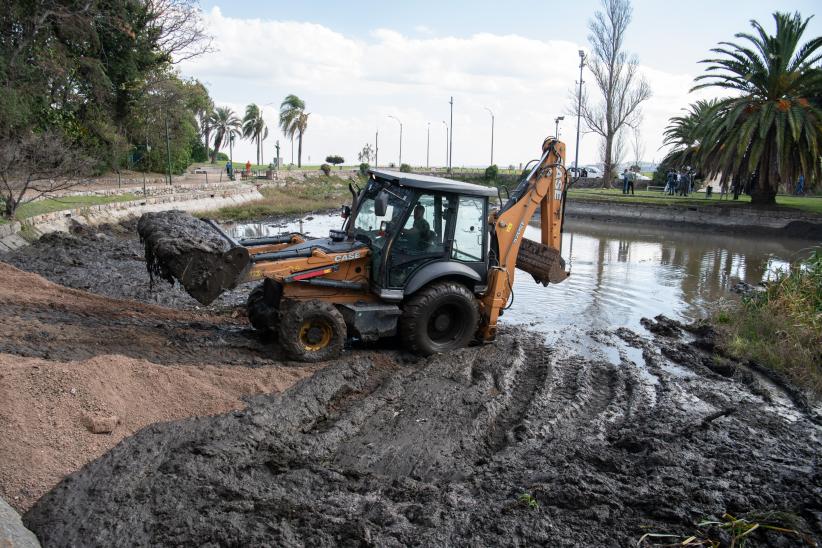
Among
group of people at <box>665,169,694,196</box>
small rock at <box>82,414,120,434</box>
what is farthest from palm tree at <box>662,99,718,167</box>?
small rock at <box>82,414,120,434</box>

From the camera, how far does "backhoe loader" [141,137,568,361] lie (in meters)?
7.86

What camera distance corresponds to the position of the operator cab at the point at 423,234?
8.28 m

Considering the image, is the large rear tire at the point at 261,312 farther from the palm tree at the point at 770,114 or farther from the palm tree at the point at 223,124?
the palm tree at the point at 223,124

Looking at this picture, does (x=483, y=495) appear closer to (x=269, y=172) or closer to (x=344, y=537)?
(x=344, y=537)

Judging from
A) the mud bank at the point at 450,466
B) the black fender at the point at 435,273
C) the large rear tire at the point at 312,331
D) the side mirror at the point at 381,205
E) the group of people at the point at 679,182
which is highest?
the group of people at the point at 679,182

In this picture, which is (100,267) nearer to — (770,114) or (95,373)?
(95,373)

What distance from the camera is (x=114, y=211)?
2156cm

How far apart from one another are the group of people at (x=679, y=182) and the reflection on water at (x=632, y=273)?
9739 mm

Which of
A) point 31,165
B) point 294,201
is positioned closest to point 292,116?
point 294,201

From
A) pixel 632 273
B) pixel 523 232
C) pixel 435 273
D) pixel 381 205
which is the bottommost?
pixel 632 273

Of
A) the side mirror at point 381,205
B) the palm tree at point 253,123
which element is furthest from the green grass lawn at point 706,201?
the palm tree at point 253,123

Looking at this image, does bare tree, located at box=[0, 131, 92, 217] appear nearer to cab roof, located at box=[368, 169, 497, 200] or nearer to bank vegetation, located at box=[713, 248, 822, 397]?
cab roof, located at box=[368, 169, 497, 200]

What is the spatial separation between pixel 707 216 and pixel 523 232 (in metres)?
24.5

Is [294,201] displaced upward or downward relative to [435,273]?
upward
